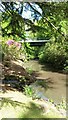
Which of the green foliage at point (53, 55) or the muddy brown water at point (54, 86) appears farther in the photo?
the green foliage at point (53, 55)

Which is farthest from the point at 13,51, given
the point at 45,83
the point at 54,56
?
the point at 54,56

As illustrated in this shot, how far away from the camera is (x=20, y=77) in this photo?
329 inches

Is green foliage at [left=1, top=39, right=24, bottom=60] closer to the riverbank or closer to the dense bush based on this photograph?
the dense bush

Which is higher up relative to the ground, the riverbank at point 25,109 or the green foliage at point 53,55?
the riverbank at point 25,109

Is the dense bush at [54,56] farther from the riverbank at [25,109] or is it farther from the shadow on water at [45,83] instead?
the riverbank at [25,109]

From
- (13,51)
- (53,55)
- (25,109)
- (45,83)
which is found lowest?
(53,55)

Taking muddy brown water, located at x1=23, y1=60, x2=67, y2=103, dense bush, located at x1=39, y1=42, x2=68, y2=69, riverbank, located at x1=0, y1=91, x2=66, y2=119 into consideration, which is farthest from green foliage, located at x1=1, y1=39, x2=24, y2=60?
riverbank, located at x1=0, y1=91, x2=66, y2=119

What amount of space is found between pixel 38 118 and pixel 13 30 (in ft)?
4.89

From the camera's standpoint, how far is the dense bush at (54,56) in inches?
477

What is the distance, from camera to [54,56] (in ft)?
42.1

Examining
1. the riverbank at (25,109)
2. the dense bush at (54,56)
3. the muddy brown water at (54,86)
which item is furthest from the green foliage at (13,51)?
the riverbank at (25,109)

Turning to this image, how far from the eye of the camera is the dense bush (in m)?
12.1

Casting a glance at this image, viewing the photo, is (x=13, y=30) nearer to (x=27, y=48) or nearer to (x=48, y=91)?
(x=27, y=48)

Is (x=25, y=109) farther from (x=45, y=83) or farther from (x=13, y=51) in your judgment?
(x=13, y=51)
